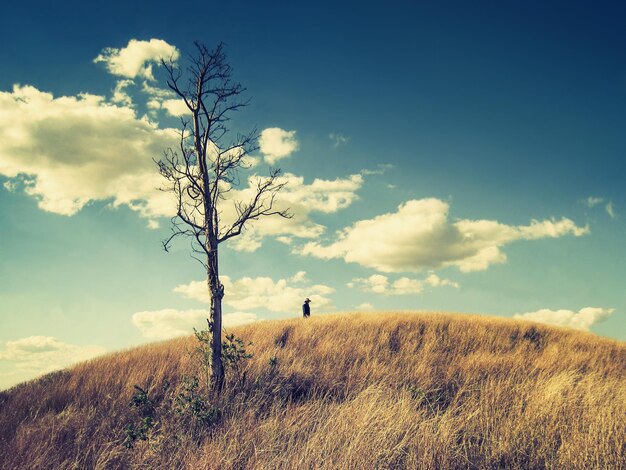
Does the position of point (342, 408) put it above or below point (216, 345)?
below

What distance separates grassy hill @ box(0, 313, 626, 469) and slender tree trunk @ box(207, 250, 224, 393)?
1.18ft

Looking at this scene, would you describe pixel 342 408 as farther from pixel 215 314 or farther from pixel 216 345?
pixel 215 314

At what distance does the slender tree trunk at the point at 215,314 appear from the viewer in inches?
299

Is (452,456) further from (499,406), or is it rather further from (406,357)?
(406,357)

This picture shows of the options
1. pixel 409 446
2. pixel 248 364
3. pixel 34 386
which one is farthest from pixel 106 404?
pixel 409 446

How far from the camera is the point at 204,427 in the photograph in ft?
20.4

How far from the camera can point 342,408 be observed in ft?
21.2

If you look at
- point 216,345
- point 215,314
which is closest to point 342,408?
point 216,345

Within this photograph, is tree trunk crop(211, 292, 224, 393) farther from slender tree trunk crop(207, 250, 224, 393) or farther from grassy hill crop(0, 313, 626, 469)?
grassy hill crop(0, 313, 626, 469)

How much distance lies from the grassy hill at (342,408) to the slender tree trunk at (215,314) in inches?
14.2

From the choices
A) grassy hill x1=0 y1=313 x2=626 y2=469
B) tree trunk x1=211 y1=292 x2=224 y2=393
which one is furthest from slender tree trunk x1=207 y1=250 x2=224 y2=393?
grassy hill x1=0 y1=313 x2=626 y2=469

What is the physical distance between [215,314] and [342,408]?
9.90 feet

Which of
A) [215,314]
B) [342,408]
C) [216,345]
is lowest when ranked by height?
[342,408]

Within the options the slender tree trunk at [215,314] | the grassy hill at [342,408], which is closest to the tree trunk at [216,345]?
the slender tree trunk at [215,314]
